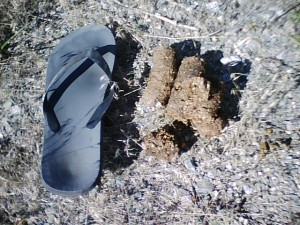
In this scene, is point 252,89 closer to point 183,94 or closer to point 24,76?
point 183,94

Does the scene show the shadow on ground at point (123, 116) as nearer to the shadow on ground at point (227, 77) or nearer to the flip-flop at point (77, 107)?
the flip-flop at point (77, 107)

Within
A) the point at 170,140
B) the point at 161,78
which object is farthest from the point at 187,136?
the point at 161,78

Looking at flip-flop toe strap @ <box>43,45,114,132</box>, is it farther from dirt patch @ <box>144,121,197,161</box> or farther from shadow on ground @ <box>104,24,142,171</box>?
dirt patch @ <box>144,121,197,161</box>

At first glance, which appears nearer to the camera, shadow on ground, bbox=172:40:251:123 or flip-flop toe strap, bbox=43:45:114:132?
shadow on ground, bbox=172:40:251:123

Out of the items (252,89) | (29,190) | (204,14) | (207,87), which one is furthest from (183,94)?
(29,190)

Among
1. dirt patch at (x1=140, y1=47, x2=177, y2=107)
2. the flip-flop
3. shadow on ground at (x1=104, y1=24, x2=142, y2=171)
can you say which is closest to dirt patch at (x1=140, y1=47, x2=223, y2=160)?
dirt patch at (x1=140, y1=47, x2=177, y2=107)
